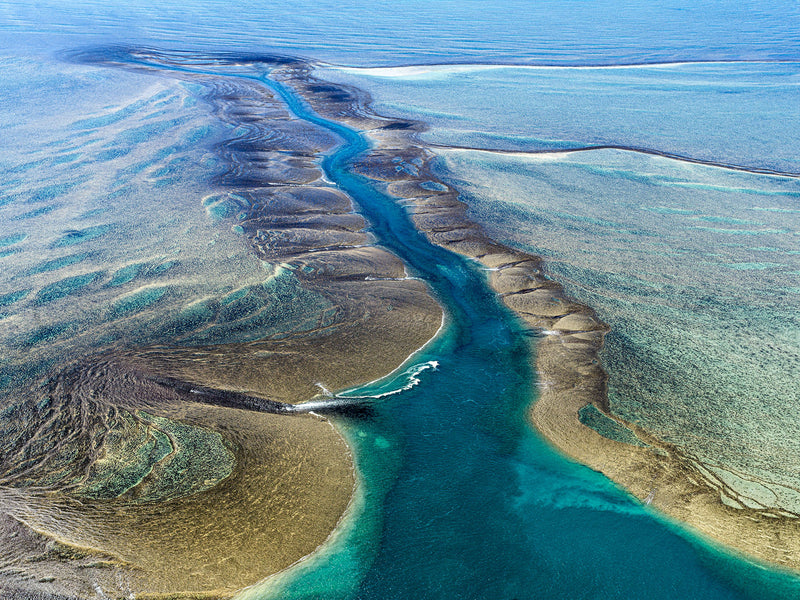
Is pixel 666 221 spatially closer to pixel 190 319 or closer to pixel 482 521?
pixel 482 521

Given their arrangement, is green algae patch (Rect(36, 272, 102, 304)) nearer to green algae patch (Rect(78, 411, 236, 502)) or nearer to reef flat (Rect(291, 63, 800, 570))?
green algae patch (Rect(78, 411, 236, 502))

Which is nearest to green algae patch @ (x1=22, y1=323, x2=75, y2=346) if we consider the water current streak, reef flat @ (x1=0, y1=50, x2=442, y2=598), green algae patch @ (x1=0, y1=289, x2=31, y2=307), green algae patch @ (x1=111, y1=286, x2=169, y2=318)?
reef flat @ (x1=0, y1=50, x2=442, y2=598)

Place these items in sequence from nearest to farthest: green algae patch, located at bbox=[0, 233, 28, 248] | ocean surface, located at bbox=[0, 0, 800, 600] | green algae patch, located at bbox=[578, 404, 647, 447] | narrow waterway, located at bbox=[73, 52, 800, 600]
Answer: narrow waterway, located at bbox=[73, 52, 800, 600] < ocean surface, located at bbox=[0, 0, 800, 600] < green algae patch, located at bbox=[578, 404, 647, 447] < green algae patch, located at bbox=[0, 233, 28, 248]

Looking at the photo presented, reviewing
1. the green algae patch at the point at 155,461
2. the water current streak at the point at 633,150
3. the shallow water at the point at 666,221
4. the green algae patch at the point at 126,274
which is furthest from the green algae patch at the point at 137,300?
the water current streak at the point at 633,150

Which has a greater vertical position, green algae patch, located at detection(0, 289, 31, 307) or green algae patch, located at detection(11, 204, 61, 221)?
green algae patch, located at detection(11, 204, 61, 221)

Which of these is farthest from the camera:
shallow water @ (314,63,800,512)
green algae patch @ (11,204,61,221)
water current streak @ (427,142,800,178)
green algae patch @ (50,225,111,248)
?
water current streak @ (427,142,800,178)

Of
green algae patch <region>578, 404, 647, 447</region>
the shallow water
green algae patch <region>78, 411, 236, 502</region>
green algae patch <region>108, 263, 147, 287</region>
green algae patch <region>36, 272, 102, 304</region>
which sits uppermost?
the shallow water

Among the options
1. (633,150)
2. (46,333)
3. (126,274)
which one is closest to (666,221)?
(633,150)

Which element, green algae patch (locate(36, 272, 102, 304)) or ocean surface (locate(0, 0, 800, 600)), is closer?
ocean surface (locate(0, 0, 800, 600))
